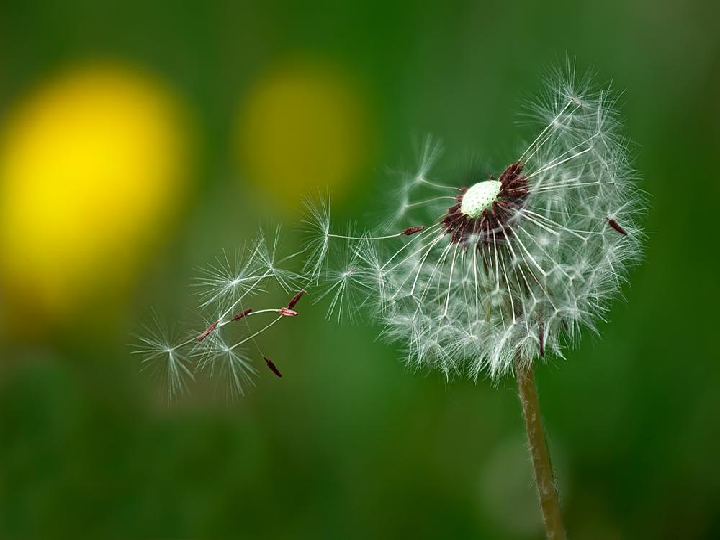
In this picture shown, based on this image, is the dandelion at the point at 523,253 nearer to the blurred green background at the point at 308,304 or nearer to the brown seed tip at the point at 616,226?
the brown seed tip at the point at 616,226

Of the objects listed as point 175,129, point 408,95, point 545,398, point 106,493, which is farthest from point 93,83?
point 545,398

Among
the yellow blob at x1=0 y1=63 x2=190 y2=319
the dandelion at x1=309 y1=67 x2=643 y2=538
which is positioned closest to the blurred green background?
the yellow blob at x1=0 y1=63 x2=190 y2=319

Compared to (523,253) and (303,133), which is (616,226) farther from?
(303,133)

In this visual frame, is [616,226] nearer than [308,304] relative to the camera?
Yes

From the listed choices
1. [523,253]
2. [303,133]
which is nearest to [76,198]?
[303,133]

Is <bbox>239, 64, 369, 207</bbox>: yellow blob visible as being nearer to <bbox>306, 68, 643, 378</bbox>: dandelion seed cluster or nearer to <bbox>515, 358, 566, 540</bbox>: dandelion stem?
<bbox>306, 68, 643, 378</bbox>: dandelion seed cluster

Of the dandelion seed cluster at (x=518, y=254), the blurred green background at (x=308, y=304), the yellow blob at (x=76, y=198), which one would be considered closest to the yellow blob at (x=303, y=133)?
the blurred green background at (x=308, y=304)
